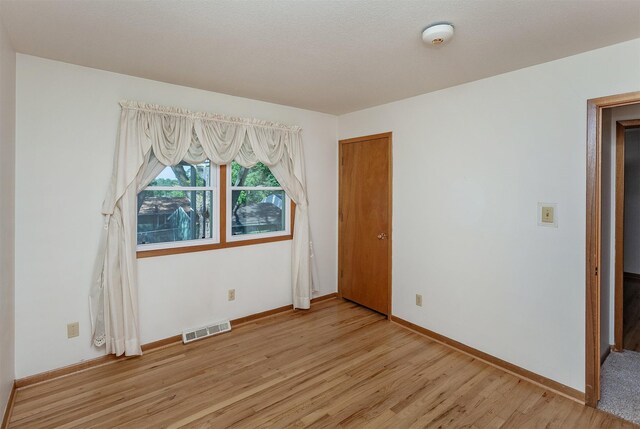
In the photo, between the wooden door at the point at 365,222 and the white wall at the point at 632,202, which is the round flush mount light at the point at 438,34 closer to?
the wooden door at the point at 365,222

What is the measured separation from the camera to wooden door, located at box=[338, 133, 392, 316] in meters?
3.81

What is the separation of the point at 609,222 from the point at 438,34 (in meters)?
2.33

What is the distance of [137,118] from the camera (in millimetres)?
2838

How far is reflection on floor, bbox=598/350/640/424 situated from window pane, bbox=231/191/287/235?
3.22m

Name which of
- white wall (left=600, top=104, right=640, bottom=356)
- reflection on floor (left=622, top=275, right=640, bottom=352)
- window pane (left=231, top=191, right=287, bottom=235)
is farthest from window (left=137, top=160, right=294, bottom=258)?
reflection on floor (left=622, top=275, right=640, bottom=352)

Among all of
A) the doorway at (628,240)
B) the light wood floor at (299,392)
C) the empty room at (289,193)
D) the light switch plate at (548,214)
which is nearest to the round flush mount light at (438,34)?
the empty room at (289,193)

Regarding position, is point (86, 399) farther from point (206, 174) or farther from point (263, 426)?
point (206, 174)

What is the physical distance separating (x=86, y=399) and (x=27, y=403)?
0.37 meters

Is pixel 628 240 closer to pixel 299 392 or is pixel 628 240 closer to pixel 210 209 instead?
pixel 299 392

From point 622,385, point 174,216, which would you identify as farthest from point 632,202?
point 174,216

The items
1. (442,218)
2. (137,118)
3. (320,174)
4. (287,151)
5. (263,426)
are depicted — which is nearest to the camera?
(263,426)

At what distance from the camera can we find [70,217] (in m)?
2.62

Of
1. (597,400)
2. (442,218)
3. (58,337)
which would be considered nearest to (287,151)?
(442,218)

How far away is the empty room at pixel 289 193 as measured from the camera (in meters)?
2.07
